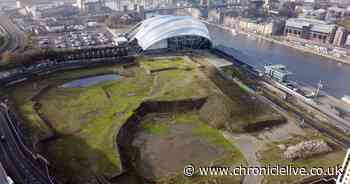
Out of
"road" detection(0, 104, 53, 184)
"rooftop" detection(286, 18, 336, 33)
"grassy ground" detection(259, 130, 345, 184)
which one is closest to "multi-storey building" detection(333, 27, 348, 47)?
"rooftop" detection(286, 18, 336, 33)

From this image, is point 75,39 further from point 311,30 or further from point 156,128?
point 311,30

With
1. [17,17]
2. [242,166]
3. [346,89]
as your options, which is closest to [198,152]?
[242,166]

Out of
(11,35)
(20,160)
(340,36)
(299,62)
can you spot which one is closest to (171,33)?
(299,62)

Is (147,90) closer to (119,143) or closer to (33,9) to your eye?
(119,143)

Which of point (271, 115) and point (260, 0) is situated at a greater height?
point (260, 0)

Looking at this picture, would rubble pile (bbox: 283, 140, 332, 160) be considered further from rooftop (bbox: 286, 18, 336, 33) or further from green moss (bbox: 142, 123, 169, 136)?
rooftop (bbox: 286, 18, 336, 33)
